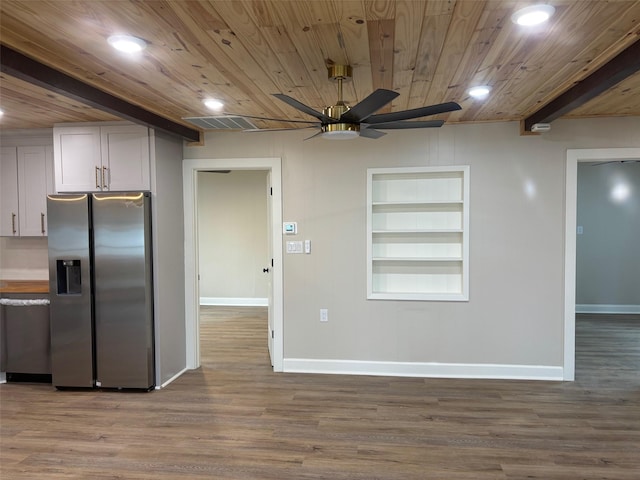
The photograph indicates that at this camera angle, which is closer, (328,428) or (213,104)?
(328,428)

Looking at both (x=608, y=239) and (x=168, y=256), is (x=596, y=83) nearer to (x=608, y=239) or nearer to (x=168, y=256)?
(x=168, y=256)

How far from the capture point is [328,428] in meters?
3.13

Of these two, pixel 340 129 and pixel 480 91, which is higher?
pixel 480 91

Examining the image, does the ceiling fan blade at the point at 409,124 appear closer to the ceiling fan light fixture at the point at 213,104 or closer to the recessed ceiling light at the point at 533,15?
the recessed ceiling light at the point at 533,15

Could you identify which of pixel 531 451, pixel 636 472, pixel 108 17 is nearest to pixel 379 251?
pixel 531 451

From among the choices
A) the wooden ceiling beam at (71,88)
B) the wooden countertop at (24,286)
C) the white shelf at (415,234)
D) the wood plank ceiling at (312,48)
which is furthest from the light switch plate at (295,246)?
the wooden countertop at (24,286)

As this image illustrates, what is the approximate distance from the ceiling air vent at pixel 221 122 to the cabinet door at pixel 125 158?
48cm

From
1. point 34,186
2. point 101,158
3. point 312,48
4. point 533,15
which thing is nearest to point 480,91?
point 533,15

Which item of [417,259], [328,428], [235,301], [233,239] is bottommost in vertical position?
[328,428]

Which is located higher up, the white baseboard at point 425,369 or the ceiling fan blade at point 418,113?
the ceiling fan blade at point 418,113

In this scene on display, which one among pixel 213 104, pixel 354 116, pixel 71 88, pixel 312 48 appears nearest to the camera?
pixel 312 48

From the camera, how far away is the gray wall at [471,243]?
4000 millimetres

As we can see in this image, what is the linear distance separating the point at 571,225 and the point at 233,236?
18.3 ft

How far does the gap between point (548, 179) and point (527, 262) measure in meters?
0.79
